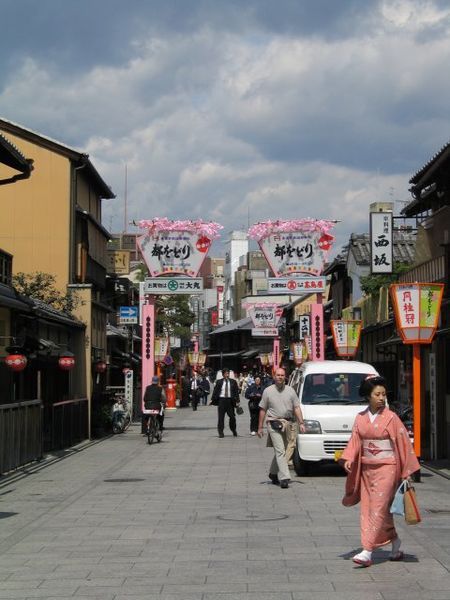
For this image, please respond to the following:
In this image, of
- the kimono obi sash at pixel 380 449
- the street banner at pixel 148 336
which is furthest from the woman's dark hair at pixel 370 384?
the street banner at pixel 148 336

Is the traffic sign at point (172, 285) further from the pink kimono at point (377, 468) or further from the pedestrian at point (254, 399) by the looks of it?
the pink kimono at point (377, 468)

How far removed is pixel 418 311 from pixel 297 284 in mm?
12886

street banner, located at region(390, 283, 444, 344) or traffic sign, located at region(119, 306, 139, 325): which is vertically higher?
traffic sign, located at region(119, 306, 139, 325)

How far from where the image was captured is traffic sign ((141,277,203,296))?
100 ft

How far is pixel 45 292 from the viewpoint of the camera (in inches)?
1192

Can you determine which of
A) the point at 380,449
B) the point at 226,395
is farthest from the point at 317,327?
the point at 380,449

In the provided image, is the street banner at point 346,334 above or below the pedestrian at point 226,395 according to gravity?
above

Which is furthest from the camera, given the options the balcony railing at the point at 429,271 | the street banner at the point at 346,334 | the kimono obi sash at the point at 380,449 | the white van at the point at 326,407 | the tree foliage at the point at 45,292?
the street banner at the point at 346,334

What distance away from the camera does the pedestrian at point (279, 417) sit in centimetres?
1630

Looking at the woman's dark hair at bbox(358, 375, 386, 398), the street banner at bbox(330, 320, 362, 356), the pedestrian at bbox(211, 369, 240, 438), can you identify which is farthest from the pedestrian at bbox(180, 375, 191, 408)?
the woman's dark hair at bbox(358, 375, 386, 398)

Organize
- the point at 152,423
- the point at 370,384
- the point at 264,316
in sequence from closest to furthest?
the point at 370,384, the point at 152,423, the point at 264,316

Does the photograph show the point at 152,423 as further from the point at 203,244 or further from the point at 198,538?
the point at 198,538

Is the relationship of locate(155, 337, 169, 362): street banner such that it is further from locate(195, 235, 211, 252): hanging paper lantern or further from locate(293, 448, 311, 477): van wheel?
locate(293, 448, 311, 477): van wheel

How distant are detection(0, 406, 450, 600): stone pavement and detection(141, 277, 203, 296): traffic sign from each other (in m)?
11.1
